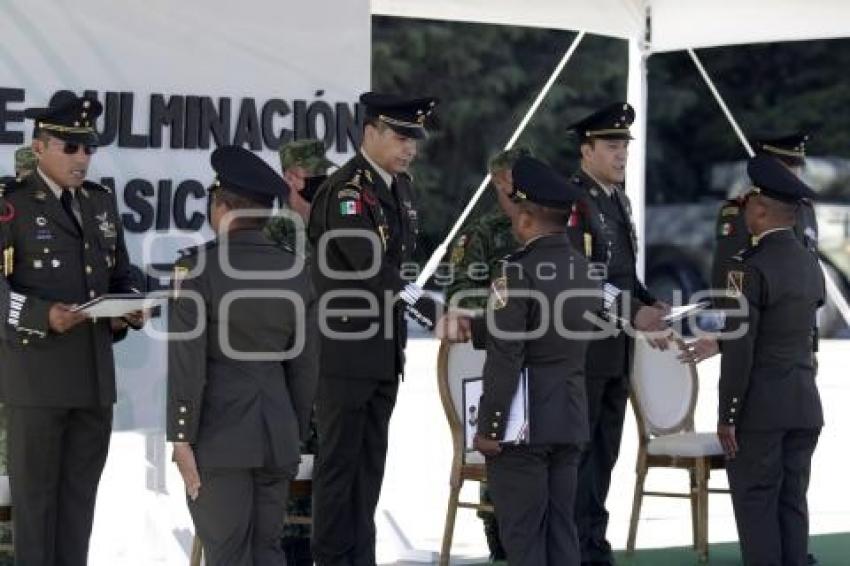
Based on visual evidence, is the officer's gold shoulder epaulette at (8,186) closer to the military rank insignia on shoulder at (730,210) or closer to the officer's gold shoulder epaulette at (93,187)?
the officer's gold shoulder epaulette at (93,187)

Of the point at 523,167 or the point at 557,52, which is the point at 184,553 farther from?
the point at 557,52

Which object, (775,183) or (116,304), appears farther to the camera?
(775,183)

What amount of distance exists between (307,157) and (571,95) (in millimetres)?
20267

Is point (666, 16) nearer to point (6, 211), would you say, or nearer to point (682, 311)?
point (682, 311)

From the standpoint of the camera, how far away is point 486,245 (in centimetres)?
745

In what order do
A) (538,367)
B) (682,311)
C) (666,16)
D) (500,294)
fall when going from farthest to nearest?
(666,16) < (682,311) < (538,367) < (500,294)

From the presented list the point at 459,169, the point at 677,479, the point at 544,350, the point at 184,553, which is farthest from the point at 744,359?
the point at 459,169

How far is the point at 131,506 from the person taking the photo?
7.69 metres

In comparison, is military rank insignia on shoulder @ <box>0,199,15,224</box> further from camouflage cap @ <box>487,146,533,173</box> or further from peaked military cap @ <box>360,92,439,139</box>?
camouflage cap @ <box>487,146,533,173</box>

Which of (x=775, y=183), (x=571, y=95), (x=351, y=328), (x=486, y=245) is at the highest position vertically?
(x=571, y=95)

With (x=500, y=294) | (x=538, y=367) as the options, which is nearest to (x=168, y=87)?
(x=500, y=294)

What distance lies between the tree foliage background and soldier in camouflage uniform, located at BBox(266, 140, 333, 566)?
18888 millimetres

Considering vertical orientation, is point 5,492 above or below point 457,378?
below

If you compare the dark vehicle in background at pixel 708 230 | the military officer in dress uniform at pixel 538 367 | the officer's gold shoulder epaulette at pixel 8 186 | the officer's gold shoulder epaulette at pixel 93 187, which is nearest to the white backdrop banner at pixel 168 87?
the officer's gold shoulder epaulette at pixel 93 187
